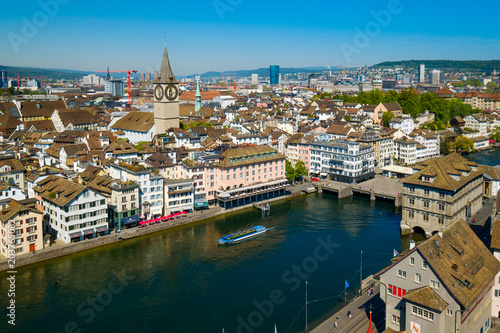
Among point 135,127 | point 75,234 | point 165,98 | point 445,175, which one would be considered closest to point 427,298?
point 445,175

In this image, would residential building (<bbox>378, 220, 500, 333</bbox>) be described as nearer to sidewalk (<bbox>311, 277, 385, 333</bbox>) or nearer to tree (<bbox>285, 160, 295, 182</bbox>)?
sidewalk (<bbox>311, 277, 385, 333</bbox>)

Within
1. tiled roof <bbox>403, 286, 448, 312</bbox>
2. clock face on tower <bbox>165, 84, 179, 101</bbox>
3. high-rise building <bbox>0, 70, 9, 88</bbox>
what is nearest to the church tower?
clock face on tower <bbox>165, 84, 179, 101</bbox>

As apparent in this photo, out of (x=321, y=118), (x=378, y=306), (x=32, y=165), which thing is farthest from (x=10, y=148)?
(x=321, y=118)

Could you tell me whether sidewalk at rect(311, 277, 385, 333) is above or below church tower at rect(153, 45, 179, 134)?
below

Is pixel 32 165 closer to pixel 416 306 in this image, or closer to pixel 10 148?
pixel 10 148

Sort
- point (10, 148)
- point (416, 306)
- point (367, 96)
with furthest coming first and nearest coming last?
point (367, 96)
point (10, 148)
point (416, 306)

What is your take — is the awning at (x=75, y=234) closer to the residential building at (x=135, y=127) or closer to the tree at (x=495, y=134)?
the residential building at (x=135, y=127)
